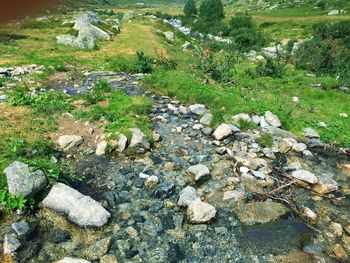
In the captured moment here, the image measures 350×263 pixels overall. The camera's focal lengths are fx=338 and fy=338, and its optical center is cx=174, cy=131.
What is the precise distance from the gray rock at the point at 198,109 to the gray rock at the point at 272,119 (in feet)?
7.92

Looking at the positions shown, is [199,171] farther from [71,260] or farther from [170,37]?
[170,37]

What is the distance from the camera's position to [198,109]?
535 inches

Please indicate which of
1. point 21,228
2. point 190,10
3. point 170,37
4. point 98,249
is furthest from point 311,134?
point 190,10

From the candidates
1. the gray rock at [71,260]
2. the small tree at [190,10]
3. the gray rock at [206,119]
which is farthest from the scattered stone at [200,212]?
the small tree at [190,10]

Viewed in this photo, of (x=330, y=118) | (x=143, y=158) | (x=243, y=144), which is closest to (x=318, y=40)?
(x=330, y=118)

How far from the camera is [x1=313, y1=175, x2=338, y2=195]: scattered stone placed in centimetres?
914

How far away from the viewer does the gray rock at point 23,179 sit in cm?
734

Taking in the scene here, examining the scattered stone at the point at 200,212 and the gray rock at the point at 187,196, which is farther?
the gray rock at the point at 187,196

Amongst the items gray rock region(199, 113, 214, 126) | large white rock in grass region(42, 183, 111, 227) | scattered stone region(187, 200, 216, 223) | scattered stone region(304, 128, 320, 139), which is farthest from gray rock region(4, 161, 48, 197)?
scattered stone region(304, 128, 320, 139)

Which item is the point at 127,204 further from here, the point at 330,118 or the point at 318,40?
the point at 318,40

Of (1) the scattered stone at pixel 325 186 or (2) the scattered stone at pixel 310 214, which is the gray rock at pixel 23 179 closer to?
(2) the scattered stone at pixel 310 214

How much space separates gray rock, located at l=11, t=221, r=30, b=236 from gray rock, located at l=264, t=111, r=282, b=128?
918cm

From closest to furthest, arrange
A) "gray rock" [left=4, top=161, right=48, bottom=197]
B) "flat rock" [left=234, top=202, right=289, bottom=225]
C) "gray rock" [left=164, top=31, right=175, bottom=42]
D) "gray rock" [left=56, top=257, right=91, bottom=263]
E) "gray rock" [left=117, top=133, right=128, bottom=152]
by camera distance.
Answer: "gray rock" [left=56, top=257, right=91, bottom=263] < "gray rock" [left=4, top=161, right=48, bottom=197] < "flat rock" [left=234, top=202, right=289, bottom=225] < "gray rock" [left=117, top=133, right=128, bottom=152] < "gray rock" [left=164, top=31, right=175, bottom=42]

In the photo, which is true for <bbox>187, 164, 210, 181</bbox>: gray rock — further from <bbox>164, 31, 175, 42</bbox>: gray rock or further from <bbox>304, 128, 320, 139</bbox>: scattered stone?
<bbox>164, 31, 175, 42</bbox>: gray rock
